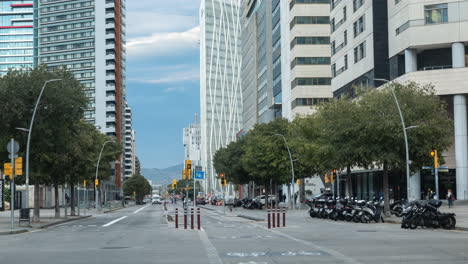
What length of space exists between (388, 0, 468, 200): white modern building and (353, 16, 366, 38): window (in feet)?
28.7

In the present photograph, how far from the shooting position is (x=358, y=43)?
77.6 metres

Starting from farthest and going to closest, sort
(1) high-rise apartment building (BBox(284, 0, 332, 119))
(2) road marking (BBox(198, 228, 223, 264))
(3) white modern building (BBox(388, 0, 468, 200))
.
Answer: (1) high-rise apartment building (BBox(284, 0, 332, 119)) < (3) white modern building (BBox(388, 0, 468, 200)) < (2) road marking (BBox(198, 228, 223, 264))

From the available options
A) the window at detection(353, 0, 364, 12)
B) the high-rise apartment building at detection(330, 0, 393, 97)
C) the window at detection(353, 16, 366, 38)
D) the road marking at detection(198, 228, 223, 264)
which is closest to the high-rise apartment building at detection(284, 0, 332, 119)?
the high-rise apartment building at detection(330, 0, 393, 97)

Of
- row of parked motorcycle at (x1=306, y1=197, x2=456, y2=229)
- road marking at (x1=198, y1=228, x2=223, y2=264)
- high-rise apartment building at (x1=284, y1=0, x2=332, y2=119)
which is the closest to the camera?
road marking at (x1=198, y1=228, x2=223, y2=264)

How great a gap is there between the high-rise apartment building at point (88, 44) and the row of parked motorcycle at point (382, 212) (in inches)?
5377

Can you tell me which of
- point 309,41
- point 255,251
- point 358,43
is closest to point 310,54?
point 309,41

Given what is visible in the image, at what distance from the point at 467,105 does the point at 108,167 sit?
135ft

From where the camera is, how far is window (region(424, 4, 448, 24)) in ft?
210

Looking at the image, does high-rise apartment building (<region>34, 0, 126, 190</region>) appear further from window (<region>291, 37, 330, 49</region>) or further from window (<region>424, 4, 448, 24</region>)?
window (<region>424, 4, 448, 24</region>)

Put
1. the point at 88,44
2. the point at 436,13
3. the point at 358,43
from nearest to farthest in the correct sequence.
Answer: the point at 436,13, the point at 358,43, the point at 88,44

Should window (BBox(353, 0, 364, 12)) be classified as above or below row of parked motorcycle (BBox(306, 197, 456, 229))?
above

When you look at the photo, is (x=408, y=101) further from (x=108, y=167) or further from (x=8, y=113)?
(x=108, y=167)

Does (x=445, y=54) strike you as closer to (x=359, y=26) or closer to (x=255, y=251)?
(x=359, y=26)

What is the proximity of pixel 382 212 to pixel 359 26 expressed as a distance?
40.9 m
